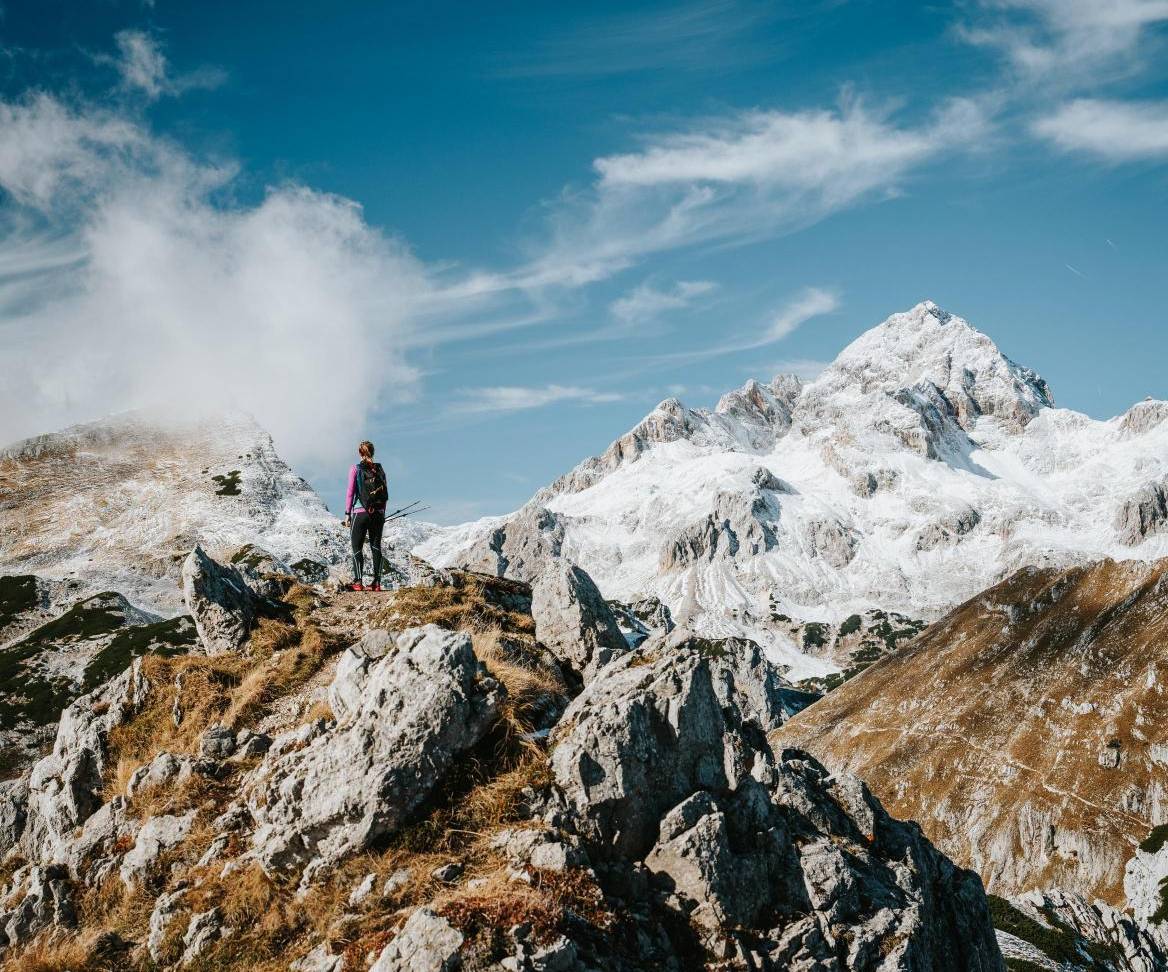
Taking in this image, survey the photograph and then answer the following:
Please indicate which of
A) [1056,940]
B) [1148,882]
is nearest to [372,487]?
[1056,940]

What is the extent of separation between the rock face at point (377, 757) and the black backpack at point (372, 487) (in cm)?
1027

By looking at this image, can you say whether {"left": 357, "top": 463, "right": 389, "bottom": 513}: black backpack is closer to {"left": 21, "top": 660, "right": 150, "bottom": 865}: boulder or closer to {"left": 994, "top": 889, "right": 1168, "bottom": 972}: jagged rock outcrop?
{"left": 21, "top": 660, "right": 150, "bottom": 865}: boulder

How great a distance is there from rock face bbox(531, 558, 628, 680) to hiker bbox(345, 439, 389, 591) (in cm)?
614

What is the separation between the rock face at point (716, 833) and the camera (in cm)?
1470

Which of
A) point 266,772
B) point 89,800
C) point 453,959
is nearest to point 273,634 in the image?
point 89,800

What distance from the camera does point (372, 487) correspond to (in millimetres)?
26594

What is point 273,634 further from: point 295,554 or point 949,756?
point 949,756

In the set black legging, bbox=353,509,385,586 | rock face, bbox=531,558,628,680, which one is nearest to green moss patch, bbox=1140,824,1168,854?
rock face, bbox=531,558,628,680

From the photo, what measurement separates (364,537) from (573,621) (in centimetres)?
881

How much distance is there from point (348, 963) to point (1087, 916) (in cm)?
12638

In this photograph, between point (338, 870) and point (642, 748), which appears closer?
point (338, 870)

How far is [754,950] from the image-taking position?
47.2 feet

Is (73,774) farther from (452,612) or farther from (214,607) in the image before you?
(452,612)

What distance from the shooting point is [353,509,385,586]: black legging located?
88.4ft
